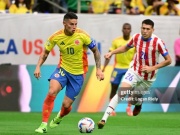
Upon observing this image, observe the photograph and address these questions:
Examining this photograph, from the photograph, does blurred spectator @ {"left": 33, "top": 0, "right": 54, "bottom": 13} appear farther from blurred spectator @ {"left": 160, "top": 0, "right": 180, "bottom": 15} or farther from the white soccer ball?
the white soccer ball

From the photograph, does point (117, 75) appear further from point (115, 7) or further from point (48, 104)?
point (48, 104)

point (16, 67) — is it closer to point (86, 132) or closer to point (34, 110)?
point (34, 110)

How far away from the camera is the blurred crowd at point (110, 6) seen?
2530 centimetres

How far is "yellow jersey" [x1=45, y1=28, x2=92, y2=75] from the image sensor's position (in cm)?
1486

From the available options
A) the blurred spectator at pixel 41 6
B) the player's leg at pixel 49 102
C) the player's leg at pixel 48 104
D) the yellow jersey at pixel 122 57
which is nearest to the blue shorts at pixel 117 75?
the yellow jersey at pixel 122 57

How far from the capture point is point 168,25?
79.6 feet

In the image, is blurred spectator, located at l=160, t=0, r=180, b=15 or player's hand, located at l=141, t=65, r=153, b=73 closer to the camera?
player's hand, located at l=141, t=65, r=153, b=73

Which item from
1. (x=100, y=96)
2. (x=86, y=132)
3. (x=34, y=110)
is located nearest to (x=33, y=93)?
(x=34, y=110)

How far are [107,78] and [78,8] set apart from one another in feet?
13.0

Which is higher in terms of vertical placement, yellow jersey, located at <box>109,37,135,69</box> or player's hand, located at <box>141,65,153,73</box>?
player's hand, located at <box>141,65,153,73</box>

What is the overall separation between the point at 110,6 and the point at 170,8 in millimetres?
2019

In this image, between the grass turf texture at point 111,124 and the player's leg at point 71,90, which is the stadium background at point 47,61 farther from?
the player's leg at point 71,90

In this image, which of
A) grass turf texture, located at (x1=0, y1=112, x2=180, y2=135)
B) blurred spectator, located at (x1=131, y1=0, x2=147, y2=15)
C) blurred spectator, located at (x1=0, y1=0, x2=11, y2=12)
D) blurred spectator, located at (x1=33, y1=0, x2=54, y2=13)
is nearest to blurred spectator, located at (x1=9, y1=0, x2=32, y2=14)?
blurred spectator, located at (x1=0, y1=0, x2=11, y2=12)

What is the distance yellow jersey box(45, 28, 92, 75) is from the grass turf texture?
125 cm
